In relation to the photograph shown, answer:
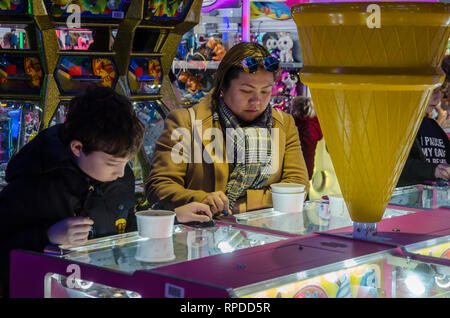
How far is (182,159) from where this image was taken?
8.98 ft

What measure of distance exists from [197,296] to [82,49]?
3.57 metres

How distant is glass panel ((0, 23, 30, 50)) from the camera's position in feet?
14.5

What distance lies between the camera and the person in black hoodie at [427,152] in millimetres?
3262

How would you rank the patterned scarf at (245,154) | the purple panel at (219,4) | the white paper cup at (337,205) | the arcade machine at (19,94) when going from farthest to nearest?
the purple panel at (219,4), the arcade machine at (19,94), the patterned scarf at (245,154), the white paper cup at (337,205)

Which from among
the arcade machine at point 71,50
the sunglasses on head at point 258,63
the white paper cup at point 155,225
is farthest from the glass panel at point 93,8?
the white paper cup at point 155,225

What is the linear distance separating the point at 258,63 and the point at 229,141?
35 cm

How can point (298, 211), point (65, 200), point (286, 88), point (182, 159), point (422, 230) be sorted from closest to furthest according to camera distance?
point (422, 230), point (65, 200), point (298, 211), point (182, 159), point (286, 88)

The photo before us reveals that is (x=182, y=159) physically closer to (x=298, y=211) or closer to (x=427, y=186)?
(x=298, y=211)

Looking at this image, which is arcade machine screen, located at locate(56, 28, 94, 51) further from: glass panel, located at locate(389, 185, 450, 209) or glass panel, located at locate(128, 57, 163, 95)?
glass panel, located at locate(389, 185, 450, 209)

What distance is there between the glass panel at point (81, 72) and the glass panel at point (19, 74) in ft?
0.49

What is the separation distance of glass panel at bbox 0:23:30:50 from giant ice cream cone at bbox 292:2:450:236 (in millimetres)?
3326

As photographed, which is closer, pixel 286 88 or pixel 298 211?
pixel 298 211

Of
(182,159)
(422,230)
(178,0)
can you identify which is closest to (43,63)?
(178,0)

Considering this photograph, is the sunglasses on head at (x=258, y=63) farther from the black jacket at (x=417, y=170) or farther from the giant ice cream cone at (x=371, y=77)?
the giant ice cream cone at (x=371, y=77)
